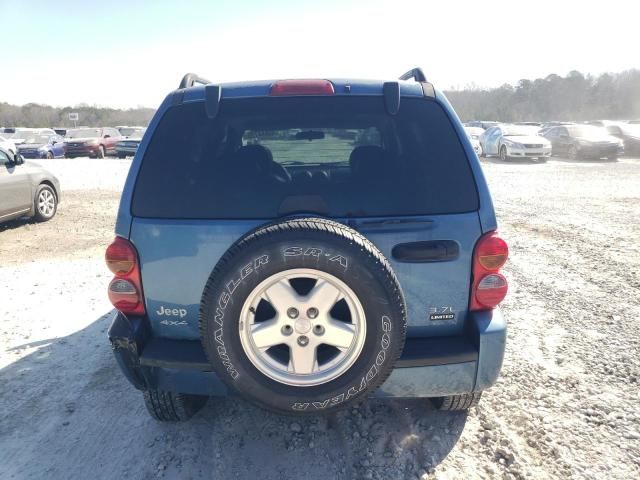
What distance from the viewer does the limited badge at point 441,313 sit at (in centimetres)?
229

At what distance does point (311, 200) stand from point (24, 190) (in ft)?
24.6

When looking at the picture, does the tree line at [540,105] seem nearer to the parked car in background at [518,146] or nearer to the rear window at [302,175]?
the parked car in background at [518,146]

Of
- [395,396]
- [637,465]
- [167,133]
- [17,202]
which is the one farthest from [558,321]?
[17,202]

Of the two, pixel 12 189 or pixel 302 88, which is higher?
pixel 302 88

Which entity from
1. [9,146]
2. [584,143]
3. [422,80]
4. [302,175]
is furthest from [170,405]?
[584,143]

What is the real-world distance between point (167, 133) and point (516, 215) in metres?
7.76

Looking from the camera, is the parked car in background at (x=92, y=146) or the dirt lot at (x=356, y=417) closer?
the dirt lot at (x=356, y=417)

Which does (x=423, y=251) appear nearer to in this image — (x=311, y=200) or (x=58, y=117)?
(x=311, y=200)

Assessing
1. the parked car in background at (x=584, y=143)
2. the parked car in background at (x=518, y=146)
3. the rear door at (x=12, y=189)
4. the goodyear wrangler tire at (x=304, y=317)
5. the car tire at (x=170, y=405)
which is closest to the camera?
the goodyear wrangler tire at (x=304, y=317)

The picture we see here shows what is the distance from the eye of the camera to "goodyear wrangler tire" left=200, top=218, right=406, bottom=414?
193 cm

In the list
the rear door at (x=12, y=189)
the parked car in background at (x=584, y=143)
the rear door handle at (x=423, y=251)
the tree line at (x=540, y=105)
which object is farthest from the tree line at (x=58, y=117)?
the rear door handle at (x=423, y=251)

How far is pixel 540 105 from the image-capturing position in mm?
70312

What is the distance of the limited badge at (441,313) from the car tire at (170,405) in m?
1.44

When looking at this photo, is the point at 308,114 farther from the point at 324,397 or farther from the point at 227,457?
the point at 227,457
